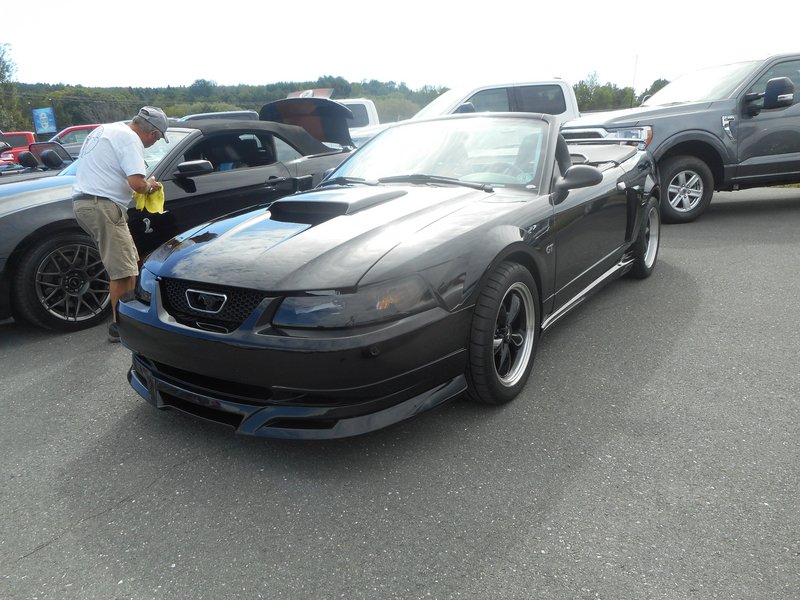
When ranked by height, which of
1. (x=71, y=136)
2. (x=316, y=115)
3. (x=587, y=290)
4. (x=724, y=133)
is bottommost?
(x=587, y=290)

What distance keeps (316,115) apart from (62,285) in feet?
11.4

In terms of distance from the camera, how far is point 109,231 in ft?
13.1

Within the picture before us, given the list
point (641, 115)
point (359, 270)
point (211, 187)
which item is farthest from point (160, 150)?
point (641, 115)

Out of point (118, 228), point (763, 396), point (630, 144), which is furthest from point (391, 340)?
point (630, 144)

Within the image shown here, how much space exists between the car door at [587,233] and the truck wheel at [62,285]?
3.42 metres

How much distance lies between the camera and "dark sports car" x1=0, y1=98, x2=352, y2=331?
4227mm

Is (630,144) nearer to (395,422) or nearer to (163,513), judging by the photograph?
(395,422)

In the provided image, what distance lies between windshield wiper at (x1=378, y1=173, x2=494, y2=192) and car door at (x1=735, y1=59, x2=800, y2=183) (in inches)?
206

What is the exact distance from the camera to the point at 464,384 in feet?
8.89

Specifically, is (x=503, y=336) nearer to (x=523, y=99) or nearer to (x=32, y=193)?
(x=32, y=193)

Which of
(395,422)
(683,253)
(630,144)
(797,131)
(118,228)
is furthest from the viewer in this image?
(797,131)

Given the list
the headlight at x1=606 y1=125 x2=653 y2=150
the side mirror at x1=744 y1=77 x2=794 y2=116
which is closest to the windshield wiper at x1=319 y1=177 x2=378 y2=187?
the headlight at x1=606 y1=125 x2=653 y2=150


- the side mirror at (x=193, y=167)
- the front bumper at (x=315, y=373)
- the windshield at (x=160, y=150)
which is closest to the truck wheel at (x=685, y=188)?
the side mirror at (x=193, y=167)

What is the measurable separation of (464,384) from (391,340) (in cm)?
55
